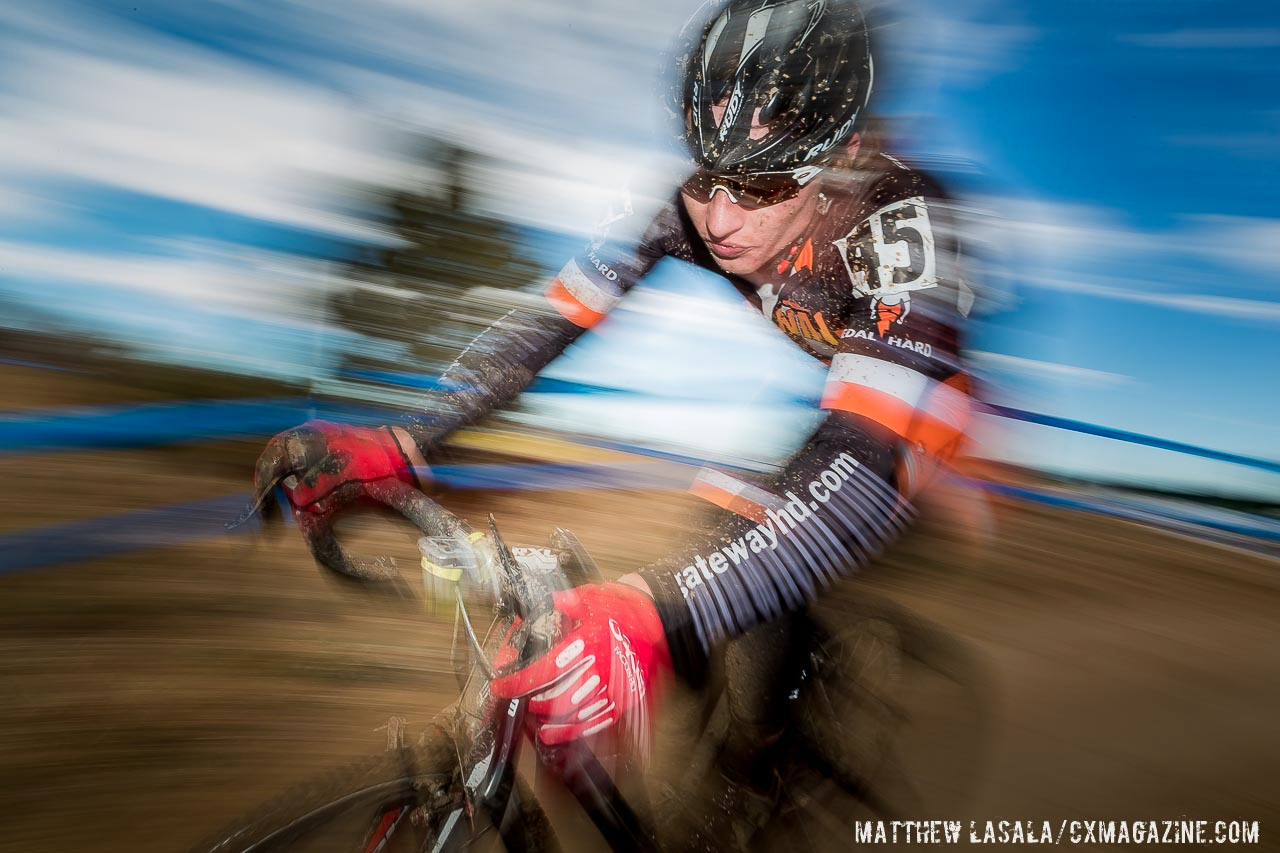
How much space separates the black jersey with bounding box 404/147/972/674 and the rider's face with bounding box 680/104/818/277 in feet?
0.10

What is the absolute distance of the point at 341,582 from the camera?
107cm

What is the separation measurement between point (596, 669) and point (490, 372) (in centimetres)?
77

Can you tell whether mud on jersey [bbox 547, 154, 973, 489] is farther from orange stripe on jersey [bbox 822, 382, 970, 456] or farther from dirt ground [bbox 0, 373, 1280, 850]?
dirt ground [bbox 0, 373, 1280, 850]

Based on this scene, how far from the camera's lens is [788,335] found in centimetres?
154

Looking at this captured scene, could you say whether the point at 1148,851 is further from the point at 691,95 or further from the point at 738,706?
the point at 691,95

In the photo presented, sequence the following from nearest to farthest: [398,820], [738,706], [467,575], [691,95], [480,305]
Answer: [467,575] → [398,820] → [691,95] → [738,706] → [480,305]

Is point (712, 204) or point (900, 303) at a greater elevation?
point (712, 204)

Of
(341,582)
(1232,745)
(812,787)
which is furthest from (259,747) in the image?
(1232,745)

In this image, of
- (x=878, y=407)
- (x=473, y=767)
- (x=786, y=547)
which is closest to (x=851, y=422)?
(x=878, y=407)

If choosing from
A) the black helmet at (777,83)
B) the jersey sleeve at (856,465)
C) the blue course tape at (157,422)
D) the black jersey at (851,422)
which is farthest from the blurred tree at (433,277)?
the jersey sleeve at (856,465)

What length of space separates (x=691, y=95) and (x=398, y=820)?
1.29 metres

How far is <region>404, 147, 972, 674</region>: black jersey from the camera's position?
0.90 metres

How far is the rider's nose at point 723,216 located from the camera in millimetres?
1248

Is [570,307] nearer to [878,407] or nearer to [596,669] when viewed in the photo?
[878,407]
